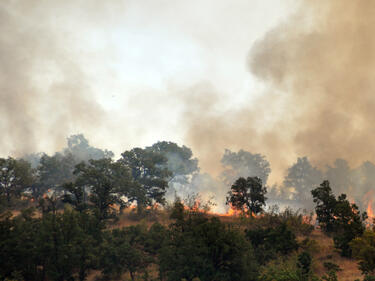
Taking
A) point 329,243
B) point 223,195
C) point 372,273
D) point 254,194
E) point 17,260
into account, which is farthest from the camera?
point 223,195

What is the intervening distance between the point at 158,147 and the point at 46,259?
54.1m

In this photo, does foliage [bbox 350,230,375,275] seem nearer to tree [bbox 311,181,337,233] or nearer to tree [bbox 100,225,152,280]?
tree [bbox 311,181,337,233]

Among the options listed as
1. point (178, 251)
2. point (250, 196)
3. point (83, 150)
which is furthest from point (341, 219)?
point (83, 150)

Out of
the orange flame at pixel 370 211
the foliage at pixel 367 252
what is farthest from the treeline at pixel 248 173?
the foliage at pixel 367 252

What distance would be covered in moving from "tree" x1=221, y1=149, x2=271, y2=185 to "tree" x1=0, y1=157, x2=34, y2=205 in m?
71.0

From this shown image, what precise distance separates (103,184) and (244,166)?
246ft

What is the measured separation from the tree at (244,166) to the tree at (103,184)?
6558cm

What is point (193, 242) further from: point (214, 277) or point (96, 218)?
point (96, 218)

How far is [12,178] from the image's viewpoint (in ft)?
137

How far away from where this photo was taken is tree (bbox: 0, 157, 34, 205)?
40050 mm

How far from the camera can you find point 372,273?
16844 millimetres

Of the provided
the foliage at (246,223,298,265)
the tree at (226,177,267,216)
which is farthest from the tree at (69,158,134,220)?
the foliage at (246,223,298,265)

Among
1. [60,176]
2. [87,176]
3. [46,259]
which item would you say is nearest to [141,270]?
[46,259]

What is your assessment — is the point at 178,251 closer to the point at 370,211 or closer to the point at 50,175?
the point at 50,175
